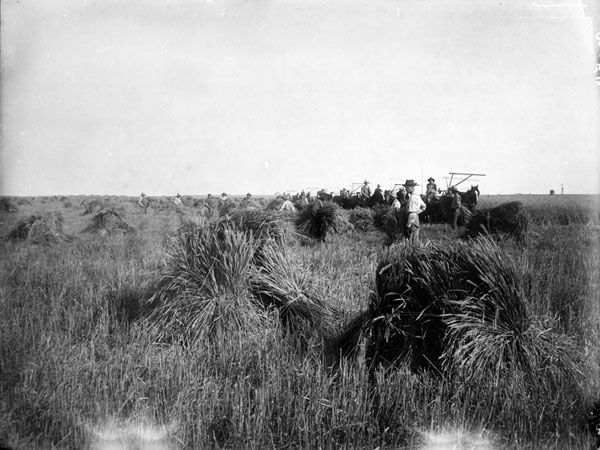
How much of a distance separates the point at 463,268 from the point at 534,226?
1178 centimetres

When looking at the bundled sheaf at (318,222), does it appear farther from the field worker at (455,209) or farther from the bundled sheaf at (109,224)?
the bundled sheaf at (109,224)

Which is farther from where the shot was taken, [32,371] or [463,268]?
[463,268]

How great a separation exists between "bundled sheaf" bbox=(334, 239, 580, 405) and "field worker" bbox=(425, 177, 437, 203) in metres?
17.4

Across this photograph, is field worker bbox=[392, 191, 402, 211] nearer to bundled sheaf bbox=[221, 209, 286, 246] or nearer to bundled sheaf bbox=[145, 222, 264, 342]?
bundled sheaf bbox=[221, 209, 286, 246]

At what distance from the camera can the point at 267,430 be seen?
10.6ft

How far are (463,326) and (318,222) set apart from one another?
12.5 m

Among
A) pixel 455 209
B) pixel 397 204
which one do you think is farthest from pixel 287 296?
pixel 397 204

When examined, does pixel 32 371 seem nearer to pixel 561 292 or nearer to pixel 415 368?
pixel 415 368

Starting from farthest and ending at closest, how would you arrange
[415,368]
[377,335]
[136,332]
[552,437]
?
[136,332]
[377,335]
[415,368]
[552,437]

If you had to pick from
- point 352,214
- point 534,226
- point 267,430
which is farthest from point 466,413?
point 352,214

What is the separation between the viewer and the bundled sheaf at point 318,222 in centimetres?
1584

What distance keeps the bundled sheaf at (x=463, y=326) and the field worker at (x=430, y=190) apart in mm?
17408

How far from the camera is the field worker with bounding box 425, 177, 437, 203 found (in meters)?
21.2

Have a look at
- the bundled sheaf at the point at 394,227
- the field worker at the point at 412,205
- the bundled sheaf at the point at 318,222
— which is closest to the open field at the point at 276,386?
the field worker at the point at 412,205
